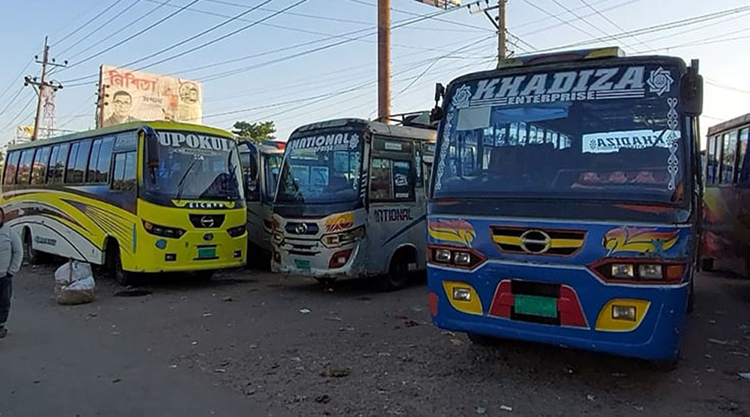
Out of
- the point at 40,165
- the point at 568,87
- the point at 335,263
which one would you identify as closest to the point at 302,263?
the point at 335,263

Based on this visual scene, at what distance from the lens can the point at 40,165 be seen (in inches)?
544

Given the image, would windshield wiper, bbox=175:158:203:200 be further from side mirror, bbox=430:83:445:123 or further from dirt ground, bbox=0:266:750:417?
side mirror, bbox=430:83:445:123

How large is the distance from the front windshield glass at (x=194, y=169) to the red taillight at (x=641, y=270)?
7594mm

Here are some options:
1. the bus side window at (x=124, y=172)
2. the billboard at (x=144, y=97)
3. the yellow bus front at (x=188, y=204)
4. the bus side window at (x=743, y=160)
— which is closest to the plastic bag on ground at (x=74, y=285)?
the yellow bus front at (x=188, y=204)

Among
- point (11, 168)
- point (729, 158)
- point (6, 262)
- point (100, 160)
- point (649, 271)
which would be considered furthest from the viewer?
point (11, 168)

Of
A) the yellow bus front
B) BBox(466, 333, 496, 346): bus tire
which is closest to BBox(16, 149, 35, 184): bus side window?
the yellow bus front

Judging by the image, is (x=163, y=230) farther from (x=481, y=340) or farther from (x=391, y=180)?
(x=481, y=340)

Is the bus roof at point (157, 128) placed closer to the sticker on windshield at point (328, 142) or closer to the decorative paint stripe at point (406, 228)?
the sticker on windshield at point (328, 142)

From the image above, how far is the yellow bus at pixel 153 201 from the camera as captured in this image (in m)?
9.93

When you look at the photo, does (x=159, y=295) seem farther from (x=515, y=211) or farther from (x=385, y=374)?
(x=515, y=211)

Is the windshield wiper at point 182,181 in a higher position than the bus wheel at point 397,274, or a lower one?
higher

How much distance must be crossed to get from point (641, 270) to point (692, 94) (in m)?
1.43

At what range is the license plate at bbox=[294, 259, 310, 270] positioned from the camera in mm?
9469

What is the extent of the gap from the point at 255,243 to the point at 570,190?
927 cm
